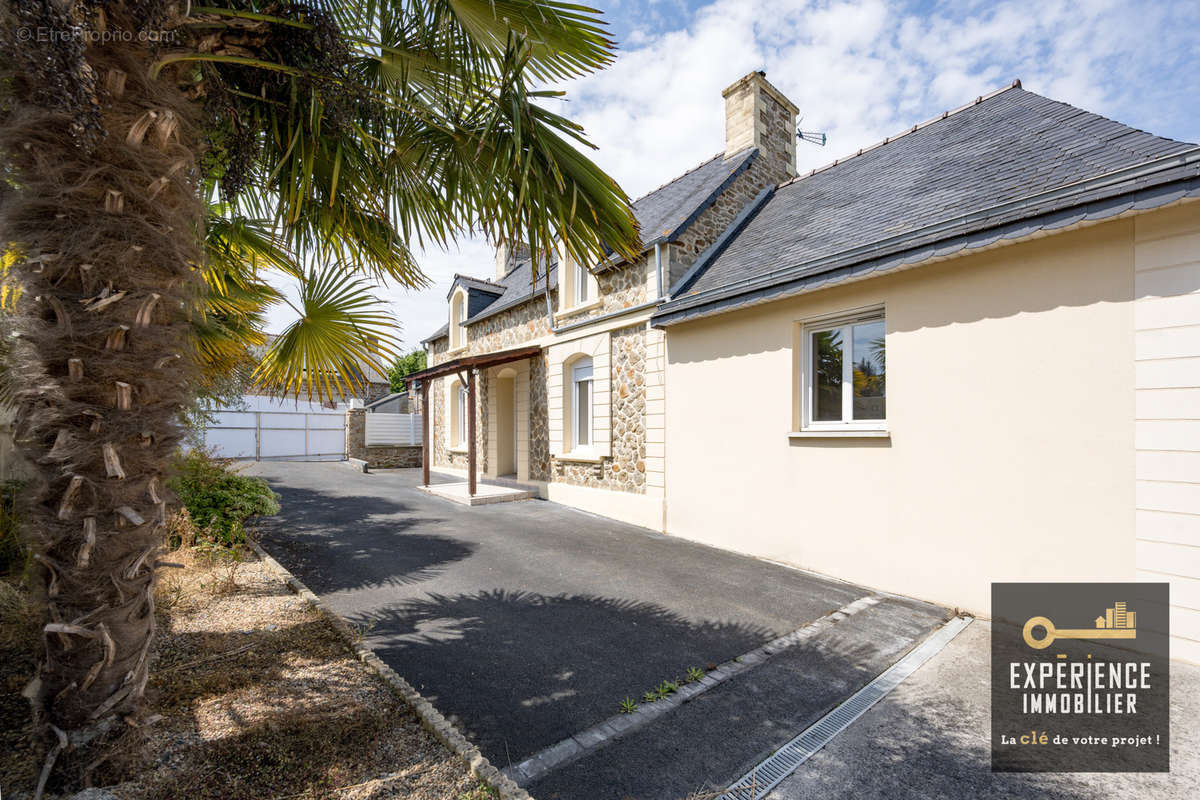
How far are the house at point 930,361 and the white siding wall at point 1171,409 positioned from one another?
1cm

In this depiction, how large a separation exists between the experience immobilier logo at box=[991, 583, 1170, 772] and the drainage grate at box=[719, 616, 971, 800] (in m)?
0.49

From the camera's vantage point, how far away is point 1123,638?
4.26 metres

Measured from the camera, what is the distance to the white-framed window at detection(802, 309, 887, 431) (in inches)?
239

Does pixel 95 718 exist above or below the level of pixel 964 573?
above

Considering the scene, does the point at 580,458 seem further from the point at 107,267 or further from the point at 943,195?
the point at 107,267

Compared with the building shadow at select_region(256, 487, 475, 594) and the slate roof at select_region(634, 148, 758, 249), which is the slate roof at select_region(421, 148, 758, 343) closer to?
the slate roof at select_region(634, 148, 758, 249)

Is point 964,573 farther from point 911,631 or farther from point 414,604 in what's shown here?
point 414,604

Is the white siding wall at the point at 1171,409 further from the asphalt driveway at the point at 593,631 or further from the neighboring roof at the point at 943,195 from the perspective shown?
the asphalt driveway at the point at 593,631

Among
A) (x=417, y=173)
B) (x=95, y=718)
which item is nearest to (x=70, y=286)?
(x=95, y=718)

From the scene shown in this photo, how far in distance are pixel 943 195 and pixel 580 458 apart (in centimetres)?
723

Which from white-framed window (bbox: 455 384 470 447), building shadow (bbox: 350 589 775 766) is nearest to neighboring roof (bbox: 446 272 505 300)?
white-framed window (bbox: 455 384 470 447)

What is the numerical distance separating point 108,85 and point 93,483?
1590 mm

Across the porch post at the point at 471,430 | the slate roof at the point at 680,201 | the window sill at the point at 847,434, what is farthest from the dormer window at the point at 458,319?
the window sill at the point at 847,434

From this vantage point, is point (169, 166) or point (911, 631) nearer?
point (169, 166)
